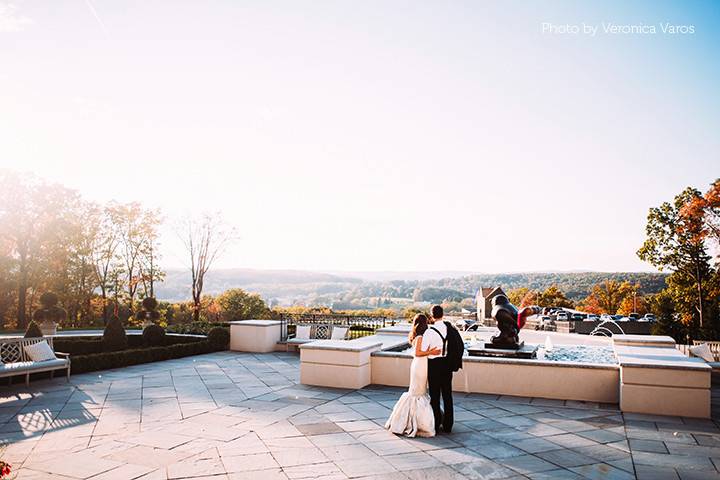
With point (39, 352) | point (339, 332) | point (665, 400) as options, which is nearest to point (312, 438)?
point (665, 400)

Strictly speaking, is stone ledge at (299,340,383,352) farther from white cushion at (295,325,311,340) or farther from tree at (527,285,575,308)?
tree at (527,285,575,308)

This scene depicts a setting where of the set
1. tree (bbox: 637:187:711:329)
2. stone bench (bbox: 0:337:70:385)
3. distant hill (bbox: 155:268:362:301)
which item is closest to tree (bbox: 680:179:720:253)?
tree (bbox: 637:187:711:329)

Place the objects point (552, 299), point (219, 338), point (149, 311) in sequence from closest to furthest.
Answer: point (219, 338) → point (149, 311) → point (552, 299)

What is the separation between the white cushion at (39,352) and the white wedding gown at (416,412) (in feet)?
23.3

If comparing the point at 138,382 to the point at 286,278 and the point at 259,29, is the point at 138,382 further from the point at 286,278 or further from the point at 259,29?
the point at 286,278

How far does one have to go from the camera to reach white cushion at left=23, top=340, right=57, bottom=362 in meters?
9.61

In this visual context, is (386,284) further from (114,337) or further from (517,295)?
(114,337)

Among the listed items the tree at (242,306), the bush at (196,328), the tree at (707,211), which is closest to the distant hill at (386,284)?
the tree at (242,306)

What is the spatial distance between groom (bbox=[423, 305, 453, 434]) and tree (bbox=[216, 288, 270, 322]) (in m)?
17.6

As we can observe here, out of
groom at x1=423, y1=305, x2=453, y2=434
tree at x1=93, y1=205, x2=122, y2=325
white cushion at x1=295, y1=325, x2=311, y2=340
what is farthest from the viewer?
tree at x1=93, y1=205, x2=122, y2=325

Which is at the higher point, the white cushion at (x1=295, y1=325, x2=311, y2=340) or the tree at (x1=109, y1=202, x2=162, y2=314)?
the tree at (x1=109, y1=202, x2=162, y2=314)

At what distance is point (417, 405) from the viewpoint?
6.38m

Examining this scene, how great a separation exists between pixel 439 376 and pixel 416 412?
1.79ft

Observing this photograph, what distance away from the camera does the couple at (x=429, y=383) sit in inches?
249
